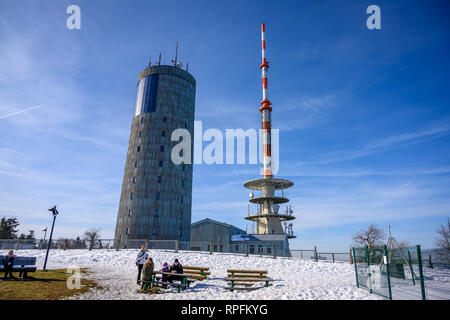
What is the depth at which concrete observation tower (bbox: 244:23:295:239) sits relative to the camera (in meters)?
53.4

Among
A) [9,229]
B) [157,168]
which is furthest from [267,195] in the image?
[9,229]

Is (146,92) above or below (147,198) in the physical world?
above

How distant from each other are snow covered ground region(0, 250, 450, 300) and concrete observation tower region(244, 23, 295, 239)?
29020 mm

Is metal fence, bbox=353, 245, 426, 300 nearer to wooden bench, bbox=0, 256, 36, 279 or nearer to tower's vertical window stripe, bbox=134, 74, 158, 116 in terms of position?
wooden bench, bbox=0, 256, 36, 279

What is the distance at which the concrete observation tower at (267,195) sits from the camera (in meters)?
53.4

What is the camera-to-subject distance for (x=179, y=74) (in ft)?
168

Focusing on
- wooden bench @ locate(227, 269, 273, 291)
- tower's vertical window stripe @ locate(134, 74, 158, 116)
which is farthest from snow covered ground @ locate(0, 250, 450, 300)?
tower's vertical window stripe @ locate(134, 74, 158, 116)

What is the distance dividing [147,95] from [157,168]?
48.2ft

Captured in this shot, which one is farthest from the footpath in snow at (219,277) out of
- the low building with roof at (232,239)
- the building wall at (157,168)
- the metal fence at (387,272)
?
the building wall at (157,168)

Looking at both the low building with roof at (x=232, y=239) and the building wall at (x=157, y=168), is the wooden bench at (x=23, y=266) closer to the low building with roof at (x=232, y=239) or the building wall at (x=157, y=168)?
the low building with roof at (x=232, y=239)
